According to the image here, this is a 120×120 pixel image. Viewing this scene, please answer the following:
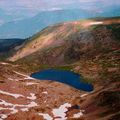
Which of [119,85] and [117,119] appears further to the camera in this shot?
[119,85]

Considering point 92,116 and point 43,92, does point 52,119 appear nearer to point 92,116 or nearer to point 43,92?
point 92,116

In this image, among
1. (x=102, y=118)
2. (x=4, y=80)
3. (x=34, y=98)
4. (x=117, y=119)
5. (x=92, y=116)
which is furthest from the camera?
(x=4, y=80)

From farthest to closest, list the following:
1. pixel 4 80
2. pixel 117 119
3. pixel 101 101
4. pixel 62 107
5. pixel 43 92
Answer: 1. pixel 4 80
2. pixel 43 92
3. pixel 62 107
4. pixel 101 101
5. pixel 117 119

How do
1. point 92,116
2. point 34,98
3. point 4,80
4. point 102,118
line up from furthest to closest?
1. point 4,80
2. point 34,98
3. point 92,116
4. point 102,118

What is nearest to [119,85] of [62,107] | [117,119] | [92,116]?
[62,107]

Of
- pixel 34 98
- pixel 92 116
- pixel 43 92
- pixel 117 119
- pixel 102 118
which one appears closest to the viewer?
pixel 117 119

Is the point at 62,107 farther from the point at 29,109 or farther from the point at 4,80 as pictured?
the point at 4,80

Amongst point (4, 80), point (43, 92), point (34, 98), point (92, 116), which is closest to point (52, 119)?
point (92, 116)

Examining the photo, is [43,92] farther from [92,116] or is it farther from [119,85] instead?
[92,116]

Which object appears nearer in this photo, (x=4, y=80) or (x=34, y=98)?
(x=34, y=98)
